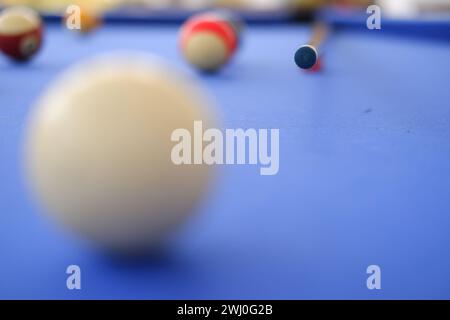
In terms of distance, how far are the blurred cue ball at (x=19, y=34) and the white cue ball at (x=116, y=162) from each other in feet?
6.58

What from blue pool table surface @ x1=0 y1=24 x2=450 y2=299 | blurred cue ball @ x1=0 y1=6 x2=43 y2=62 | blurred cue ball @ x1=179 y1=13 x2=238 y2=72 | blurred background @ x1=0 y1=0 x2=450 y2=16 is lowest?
blue pool table surface @ x1=0 y1=24 x2=450 y2=299

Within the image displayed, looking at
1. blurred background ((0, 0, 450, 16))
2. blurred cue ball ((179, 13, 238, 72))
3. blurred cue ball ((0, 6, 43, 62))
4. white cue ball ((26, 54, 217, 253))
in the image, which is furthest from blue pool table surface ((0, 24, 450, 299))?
blurred background ((0, 0, 450, 16))

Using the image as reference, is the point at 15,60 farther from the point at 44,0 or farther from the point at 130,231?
the point at 44,0

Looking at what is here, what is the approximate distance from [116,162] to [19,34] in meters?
2.12

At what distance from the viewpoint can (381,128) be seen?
74.9 inches

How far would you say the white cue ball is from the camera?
38.7 inches

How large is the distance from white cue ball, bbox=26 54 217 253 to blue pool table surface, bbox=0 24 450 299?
0.25ft

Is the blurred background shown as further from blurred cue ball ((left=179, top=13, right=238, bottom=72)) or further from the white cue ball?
the white cue ball

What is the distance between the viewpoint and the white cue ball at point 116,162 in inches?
38.7

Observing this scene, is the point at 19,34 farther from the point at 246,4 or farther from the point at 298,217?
the point at 246,4

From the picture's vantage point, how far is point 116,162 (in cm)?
98

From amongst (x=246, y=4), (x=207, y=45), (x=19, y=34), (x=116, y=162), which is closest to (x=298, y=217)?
(x=116, y=162)

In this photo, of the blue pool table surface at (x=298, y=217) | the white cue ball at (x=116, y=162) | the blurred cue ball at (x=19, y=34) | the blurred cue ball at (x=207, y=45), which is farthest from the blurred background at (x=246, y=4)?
the white cue ball at (x=116, y=162)
